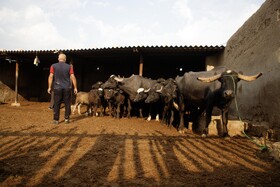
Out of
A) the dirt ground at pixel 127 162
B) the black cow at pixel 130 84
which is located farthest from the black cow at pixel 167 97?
the dirt ground at pixel 127 162

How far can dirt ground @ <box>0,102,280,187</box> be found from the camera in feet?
9.00

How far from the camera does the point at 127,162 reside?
345 centimetres

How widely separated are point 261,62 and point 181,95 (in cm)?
269

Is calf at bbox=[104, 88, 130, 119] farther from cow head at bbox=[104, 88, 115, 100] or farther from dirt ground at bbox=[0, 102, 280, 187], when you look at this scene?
dirt ground at bbox=[0, 102, 280, 187]

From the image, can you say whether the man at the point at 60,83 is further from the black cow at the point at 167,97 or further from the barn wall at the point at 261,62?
the barn wall at the point at 261,62

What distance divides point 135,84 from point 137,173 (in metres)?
7.81

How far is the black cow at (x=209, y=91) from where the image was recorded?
5.64m

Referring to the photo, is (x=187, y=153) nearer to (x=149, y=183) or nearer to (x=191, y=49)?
(x=149, y=183)

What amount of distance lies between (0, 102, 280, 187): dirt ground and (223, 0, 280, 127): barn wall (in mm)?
1428

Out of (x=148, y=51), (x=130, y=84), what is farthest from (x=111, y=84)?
(x=148, y=51)

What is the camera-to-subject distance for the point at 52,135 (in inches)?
203

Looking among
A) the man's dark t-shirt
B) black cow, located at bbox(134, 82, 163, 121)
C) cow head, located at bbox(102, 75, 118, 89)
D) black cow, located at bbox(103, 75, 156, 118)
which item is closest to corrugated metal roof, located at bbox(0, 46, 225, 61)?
black cow, located at bbox(103, 75, 156, 118)

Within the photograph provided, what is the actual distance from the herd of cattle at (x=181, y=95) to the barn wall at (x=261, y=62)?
656 millimetres

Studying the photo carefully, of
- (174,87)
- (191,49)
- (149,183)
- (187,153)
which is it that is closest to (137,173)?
(149,183)
